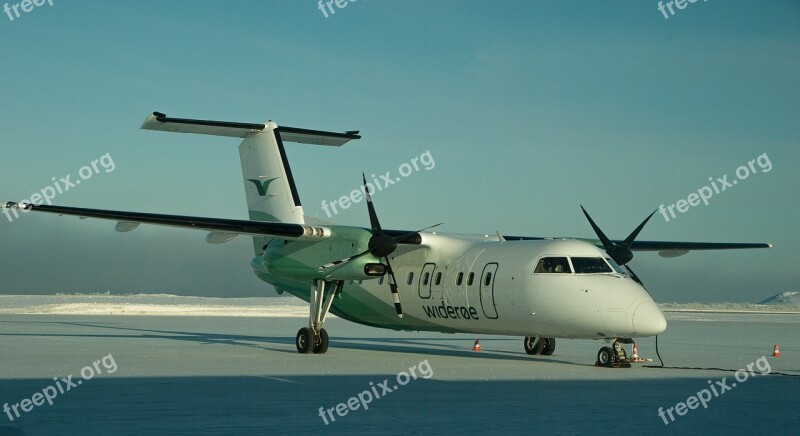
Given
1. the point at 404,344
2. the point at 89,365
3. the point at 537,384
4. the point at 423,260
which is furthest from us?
the point at 404,344

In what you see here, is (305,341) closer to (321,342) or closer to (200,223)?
(321,342)

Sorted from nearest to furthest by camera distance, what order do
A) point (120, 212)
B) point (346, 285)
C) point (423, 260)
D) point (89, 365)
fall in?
1. point (89, 365)
2. point (120, 212)
3. point (423, 260)
4. point (346, 285)

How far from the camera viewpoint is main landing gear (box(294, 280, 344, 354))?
70.0 feet

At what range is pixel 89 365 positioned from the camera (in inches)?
663

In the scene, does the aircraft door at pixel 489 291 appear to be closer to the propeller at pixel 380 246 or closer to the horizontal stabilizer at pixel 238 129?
the propeller at pixel 380 246

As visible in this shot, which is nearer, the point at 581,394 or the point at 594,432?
the point at 594,432

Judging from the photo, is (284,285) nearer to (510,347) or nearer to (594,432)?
(510,347)

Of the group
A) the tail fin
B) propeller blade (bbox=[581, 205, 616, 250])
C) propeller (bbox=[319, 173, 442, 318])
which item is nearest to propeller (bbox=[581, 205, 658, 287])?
propeller blade (bbox=[581, 205, 616, 250])

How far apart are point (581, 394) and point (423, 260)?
8.82 meters

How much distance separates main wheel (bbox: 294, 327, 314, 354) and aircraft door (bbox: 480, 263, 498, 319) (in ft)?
14.3

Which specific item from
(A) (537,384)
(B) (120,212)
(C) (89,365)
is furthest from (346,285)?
(A) (537,384)

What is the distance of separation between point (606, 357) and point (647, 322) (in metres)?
1.18

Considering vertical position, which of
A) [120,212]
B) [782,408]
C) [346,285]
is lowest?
[782,408]

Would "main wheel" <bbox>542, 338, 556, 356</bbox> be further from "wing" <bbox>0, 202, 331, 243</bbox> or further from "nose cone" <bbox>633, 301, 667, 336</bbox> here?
"wing" <bbox>0, 202, 331, 243</bbox>
